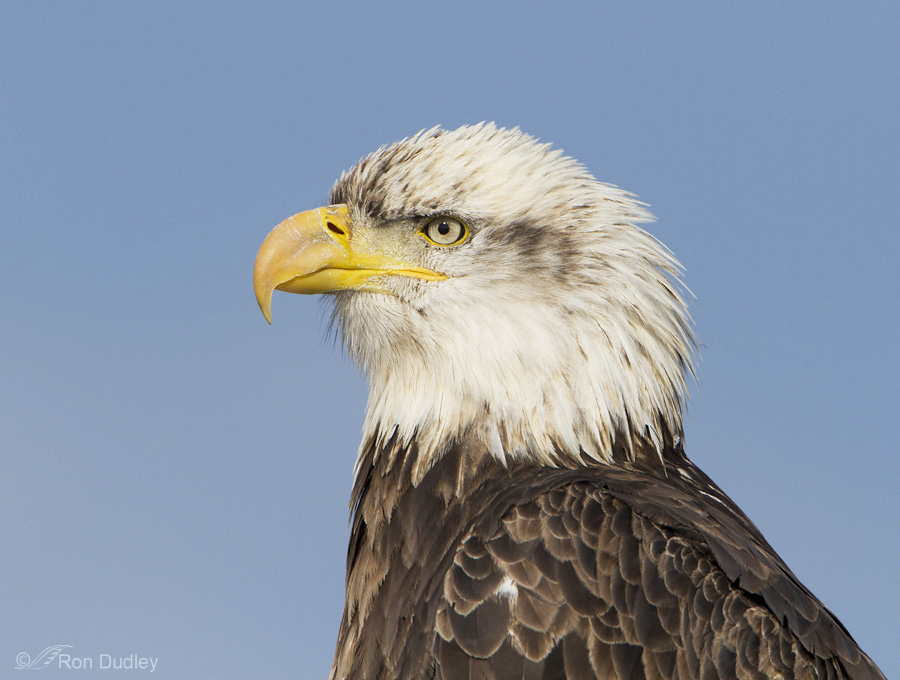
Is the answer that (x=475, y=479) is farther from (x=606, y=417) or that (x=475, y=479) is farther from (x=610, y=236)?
(x=610, y=236)

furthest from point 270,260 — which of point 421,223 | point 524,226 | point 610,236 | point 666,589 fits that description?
point 666,589

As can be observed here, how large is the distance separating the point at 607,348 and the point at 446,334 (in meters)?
0.81

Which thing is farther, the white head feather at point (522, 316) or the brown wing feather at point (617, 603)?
the white head feather at point (522, 316)

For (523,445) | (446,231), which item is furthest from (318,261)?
(523,445)

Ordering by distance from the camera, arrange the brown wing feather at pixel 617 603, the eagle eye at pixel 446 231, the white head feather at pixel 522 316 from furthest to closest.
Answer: the eagle eye at pixel 446 231 < the white head feather at pixel 522 316 < the brown wing feather at pixel 617 603

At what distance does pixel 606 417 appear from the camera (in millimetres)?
5309

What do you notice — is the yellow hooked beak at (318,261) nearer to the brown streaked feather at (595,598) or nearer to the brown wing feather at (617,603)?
the brown streaked feather at (595,598)

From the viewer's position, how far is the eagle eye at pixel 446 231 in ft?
18.5

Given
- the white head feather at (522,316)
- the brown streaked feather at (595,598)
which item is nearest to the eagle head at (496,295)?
the white head feather at (522,316)

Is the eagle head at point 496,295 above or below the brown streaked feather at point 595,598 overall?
above

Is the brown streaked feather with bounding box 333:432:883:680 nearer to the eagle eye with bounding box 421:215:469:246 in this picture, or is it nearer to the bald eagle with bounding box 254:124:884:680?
the bald eagle with bounding box 254:124:884:680

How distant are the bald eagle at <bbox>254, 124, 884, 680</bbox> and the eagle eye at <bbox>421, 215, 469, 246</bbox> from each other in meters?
0.01

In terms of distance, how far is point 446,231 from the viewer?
18.6ft

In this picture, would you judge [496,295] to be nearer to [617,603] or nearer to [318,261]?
[318,261]
